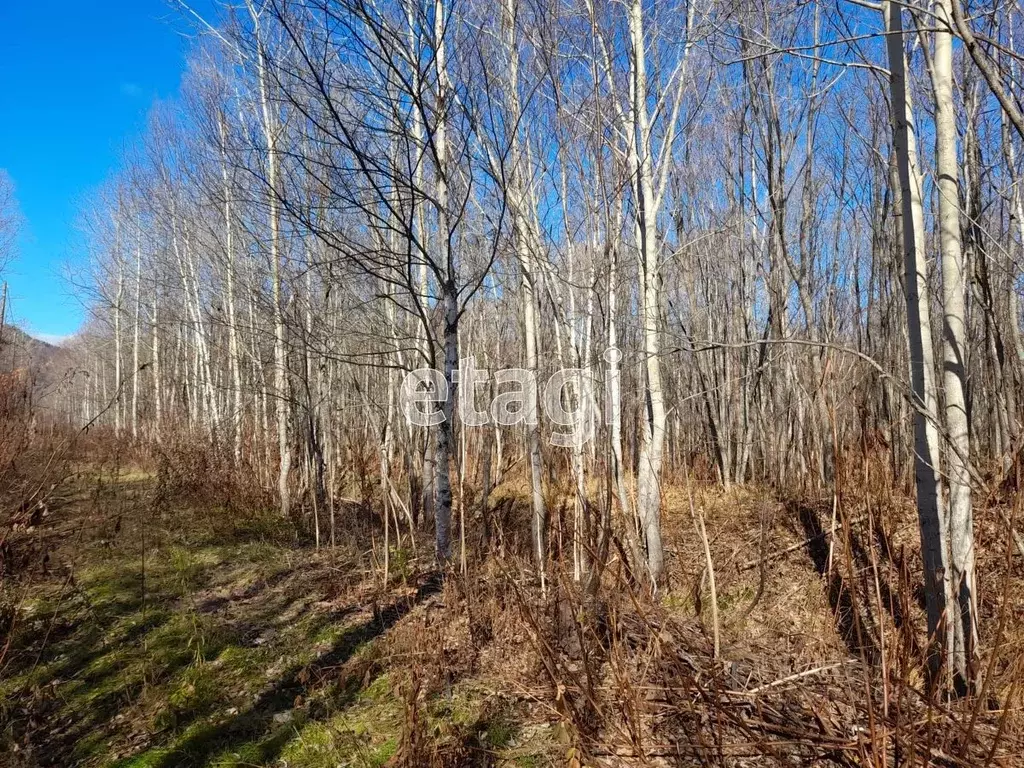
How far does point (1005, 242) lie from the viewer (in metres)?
7.01

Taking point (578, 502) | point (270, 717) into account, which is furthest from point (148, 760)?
point (578, 502)

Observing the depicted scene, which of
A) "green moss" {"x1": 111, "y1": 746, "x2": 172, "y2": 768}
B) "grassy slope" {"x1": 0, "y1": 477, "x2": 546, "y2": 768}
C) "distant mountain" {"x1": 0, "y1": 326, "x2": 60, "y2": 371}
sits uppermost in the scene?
"distant mountain" {"x1": 0, "y1": 326, "x2": 60, "y2": 371}

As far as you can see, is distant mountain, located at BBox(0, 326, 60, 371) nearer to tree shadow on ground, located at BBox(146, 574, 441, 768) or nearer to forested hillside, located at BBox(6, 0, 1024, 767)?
forested hillside, located at BBox(6, 0, 1024, 767)

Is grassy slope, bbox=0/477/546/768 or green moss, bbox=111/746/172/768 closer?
green moss, bbox=111/746/172/768

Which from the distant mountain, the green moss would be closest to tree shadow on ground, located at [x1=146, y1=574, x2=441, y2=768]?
the green moss

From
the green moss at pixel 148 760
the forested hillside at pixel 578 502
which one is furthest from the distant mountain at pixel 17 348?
the green moss at pixel 148 760

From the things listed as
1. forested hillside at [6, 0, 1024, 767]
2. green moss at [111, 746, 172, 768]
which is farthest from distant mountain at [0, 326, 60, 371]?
green moss at [111, 746, 172, 768]

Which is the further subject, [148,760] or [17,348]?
[17,348]

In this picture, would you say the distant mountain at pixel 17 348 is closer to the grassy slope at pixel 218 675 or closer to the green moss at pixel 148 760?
the grassy slope at pixel 218 675

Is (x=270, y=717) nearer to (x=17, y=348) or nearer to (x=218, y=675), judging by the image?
(x=218, y=675)

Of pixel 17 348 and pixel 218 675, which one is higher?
pixel 17 348

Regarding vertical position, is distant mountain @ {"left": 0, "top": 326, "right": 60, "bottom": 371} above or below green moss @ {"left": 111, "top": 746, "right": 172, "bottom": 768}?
above

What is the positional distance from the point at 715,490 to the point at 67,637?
7.22 m

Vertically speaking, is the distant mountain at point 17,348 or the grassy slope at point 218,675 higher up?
the distant mountain at point 17,348
